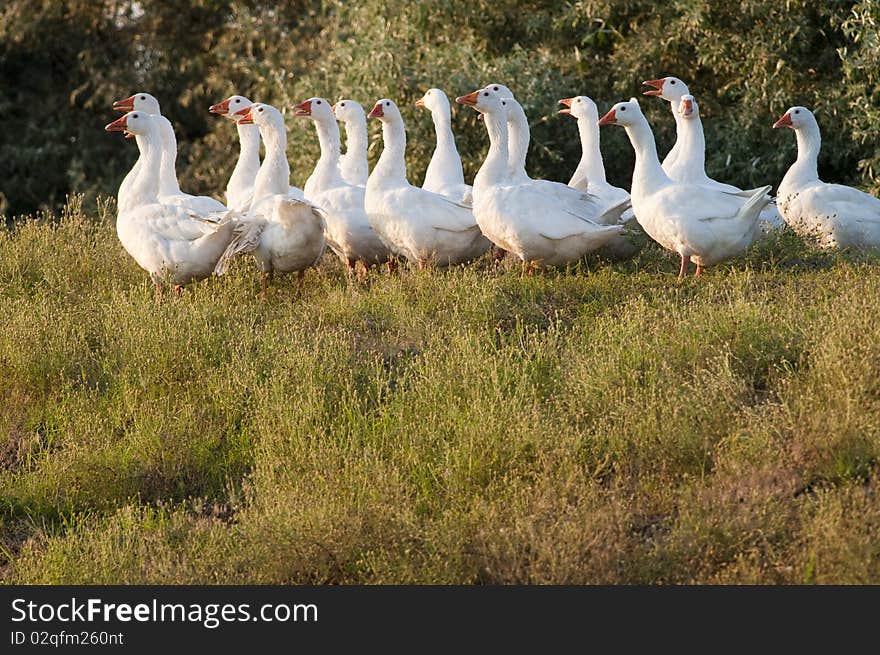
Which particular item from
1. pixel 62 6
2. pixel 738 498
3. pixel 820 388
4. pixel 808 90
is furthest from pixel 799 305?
pixel 62 6

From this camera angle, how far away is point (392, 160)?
10891 millimetres

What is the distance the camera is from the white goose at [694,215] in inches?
384

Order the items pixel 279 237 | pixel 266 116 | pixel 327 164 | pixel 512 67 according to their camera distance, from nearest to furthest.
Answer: pixel 279 237, pixel 266 116, pixel 327 164, pixel 512 67

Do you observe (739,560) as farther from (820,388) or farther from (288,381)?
(288,381)

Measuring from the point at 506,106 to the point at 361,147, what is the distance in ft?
5.99

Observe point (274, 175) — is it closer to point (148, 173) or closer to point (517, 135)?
point (148, 173)

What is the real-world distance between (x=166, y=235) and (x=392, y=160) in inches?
72.8

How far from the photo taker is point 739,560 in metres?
6.22

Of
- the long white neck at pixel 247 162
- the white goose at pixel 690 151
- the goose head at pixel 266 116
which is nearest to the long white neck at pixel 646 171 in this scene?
the white goose at pixel 690 151

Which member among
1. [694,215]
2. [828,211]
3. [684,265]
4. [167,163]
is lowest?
[684,265]

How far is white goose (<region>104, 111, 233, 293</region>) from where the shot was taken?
33.3 ft

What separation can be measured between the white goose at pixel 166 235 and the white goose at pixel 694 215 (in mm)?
3015

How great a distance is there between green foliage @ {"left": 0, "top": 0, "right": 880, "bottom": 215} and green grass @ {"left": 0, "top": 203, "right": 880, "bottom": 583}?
492 cm

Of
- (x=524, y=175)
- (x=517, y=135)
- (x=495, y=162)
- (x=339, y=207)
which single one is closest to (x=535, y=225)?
(x=495, y=162)
